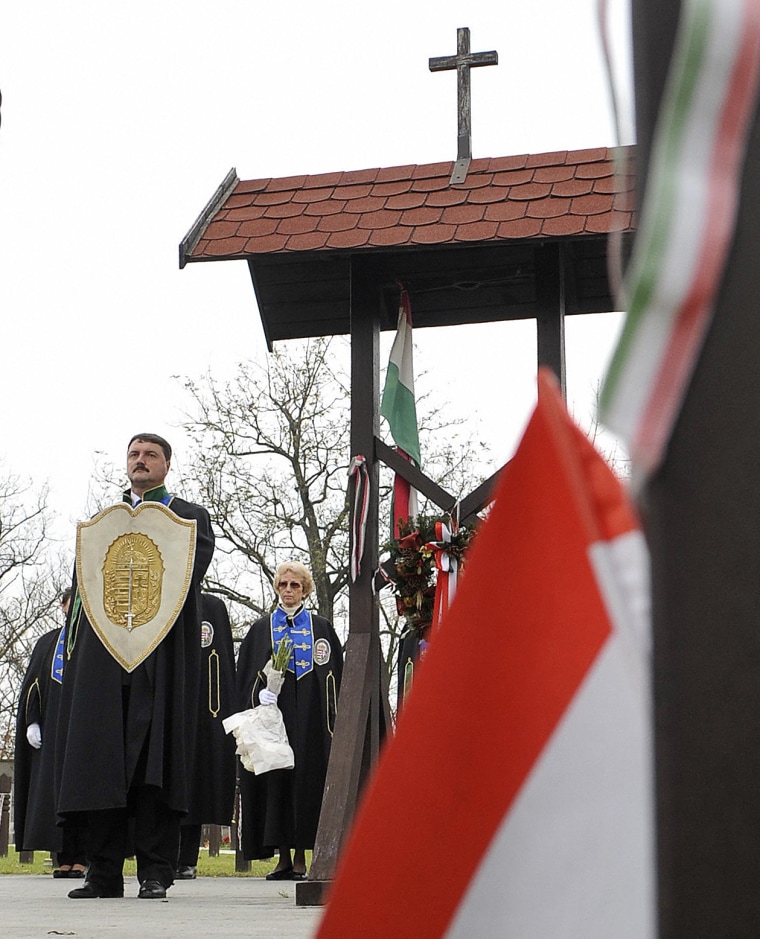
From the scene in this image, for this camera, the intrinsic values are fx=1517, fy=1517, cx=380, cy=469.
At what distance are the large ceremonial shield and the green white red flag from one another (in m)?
5.98

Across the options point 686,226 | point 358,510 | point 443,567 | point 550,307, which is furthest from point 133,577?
point 686,226

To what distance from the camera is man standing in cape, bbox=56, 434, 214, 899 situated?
21.2 ft

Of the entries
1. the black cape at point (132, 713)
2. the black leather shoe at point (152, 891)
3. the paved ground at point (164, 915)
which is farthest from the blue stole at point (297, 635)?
the black leather shoe at point (152, 891)

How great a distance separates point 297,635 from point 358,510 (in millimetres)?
3720

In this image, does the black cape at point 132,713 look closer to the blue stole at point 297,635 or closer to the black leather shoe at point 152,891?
the black leather shoe at point 152,891

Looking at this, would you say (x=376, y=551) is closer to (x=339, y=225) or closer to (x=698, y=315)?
(x=339, y=225)

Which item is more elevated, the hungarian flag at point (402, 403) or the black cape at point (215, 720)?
the hungarian flag at point (402, 403)

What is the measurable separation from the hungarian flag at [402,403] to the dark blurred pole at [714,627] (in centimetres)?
602

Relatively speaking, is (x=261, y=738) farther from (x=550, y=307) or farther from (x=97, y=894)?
(x=550, y=307)

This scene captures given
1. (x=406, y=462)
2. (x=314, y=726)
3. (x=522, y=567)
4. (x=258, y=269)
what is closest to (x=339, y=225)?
(x=258, y=269)

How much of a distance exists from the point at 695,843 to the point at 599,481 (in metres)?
0.28

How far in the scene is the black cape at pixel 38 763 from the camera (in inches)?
404

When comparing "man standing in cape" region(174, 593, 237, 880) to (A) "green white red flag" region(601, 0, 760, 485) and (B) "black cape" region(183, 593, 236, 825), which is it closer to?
(B) "black cape" region(183, 593, 236, 825)

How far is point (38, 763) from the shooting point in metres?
11.1
